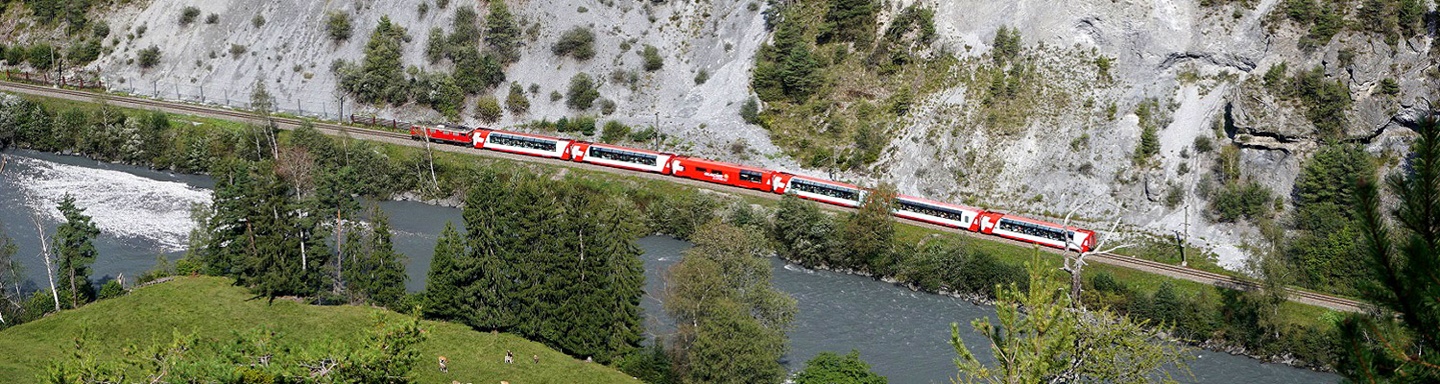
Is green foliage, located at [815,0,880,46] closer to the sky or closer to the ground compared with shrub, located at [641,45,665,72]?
closer to the sky

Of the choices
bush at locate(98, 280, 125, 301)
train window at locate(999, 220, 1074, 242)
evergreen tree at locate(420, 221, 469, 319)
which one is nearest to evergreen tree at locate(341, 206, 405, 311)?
evergreen tree at locate(420, 221, 469, 319)

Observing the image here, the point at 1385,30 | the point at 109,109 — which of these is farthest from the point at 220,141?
the point at 1385,30

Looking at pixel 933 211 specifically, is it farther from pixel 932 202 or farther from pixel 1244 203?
pixel 1244 203

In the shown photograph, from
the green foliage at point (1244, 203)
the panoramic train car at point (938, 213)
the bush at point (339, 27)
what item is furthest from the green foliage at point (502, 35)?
the green foliage at point (1244, 203)

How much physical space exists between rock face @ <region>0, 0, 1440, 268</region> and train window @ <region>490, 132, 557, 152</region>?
20.8 ft

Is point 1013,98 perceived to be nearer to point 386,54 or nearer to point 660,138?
point 660,138

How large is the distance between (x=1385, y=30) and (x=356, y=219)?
7455 centimetres

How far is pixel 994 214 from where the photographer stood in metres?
88.6

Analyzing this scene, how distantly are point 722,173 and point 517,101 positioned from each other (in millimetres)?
24884

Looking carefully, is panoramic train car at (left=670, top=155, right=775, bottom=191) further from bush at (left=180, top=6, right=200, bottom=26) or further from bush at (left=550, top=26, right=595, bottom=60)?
bush at (left=180, top=6, right=200, bottom=26)

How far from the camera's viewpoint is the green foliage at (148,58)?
120m

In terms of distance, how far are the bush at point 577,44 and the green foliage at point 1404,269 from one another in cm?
10136

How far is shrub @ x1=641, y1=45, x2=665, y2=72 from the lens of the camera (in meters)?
112

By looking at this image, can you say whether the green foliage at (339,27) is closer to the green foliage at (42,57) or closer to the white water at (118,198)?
the white water at (118,198)
